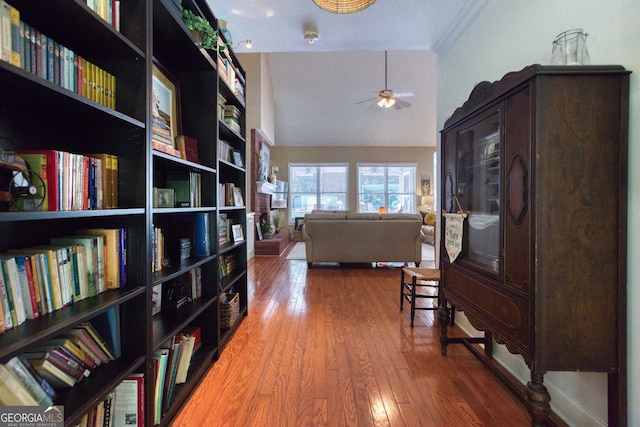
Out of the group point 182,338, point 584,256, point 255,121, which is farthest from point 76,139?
point 255,121

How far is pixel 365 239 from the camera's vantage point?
4543 mm

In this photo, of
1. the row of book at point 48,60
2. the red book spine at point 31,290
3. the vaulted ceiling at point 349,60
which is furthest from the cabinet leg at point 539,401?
the vaulted ceiling at point 349,60

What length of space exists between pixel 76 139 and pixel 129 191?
1.08 ft

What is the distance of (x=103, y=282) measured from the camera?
1096 mm

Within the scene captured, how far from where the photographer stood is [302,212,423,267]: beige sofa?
4512 millimetres

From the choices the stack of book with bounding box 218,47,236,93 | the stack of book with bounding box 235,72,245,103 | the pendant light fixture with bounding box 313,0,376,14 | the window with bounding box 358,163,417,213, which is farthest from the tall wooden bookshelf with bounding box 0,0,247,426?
the window with bounding box 358,163,417,213

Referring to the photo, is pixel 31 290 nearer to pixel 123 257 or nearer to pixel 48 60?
pixel 123 257

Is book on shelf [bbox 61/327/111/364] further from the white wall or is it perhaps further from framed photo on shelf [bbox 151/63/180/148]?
the white wall

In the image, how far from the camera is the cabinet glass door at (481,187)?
1.40 meters

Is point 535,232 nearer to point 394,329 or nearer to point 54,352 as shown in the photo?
point 394,329

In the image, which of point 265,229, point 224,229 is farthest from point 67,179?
point 265,229

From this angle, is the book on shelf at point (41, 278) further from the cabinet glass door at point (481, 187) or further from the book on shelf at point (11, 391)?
the cabinet glass door at point (481, 187)

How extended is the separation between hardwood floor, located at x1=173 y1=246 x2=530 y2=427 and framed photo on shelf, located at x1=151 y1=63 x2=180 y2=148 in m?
1.46

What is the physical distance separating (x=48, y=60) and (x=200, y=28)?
2.98ft
